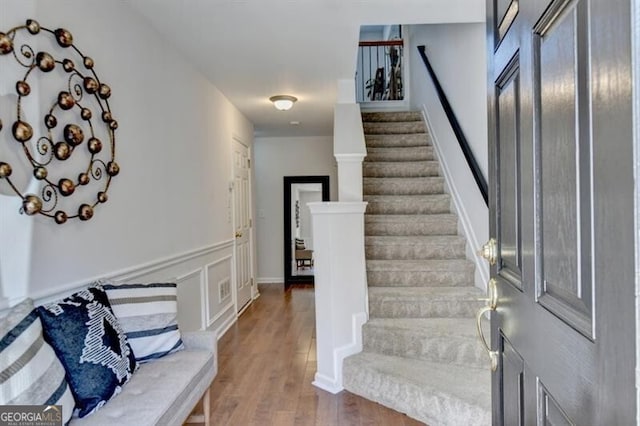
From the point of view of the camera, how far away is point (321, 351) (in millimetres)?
2682

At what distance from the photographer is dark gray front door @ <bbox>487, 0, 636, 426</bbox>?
0.45 m

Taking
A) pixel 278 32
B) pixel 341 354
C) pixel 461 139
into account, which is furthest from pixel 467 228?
pixel 278 32

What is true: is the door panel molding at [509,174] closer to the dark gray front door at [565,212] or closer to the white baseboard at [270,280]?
the dark gray front door at [565,212]

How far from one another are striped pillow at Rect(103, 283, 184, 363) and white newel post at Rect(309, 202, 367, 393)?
3.29 ft

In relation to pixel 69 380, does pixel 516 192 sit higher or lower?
higher

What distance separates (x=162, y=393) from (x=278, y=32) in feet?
7.52

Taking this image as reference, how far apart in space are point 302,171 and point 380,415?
4798 mm

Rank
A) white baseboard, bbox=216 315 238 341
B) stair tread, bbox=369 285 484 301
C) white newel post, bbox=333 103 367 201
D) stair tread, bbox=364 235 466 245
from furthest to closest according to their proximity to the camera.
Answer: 1. white baseboard, bbox=216 315 238 341
2. stair tread, bbox=364 235 466 245
3. white newel post, bbox=333 103 367 201
4. stair tread, bbox=369 285 484 301

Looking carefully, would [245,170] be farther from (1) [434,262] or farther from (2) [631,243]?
(2) [631,243]

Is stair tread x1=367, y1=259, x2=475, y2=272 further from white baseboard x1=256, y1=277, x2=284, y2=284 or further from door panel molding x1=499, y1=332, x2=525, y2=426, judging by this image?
white baseboard x1=256, y1=277, x2=284, y2=284

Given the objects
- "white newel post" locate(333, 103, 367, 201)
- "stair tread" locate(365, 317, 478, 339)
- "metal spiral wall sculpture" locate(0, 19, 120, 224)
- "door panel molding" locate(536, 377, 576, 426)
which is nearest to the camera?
"door panel molding" locate(536, 377, 576, 426)

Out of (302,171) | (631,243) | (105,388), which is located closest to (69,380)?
(105,388)

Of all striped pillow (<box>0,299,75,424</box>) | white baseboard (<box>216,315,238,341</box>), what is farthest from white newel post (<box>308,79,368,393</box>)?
striped pillow (<box>0,299,75,424</box>)

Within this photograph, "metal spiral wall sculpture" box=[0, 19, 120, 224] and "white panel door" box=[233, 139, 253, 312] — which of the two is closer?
"metal spiral wall sculpture" box=[0, 19, 120, 224]
